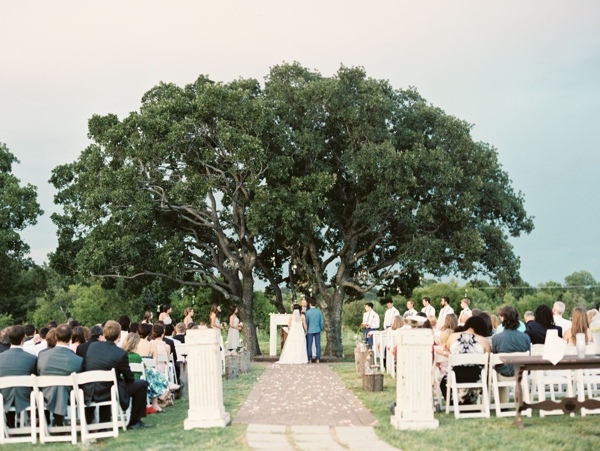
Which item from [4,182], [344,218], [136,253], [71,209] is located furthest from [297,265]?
[4,182]

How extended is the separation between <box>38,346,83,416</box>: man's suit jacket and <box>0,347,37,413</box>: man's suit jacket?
173 millimetres

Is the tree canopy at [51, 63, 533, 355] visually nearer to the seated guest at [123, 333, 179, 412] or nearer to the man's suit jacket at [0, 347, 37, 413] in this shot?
the seated guest at [123, 333, 179, 412]

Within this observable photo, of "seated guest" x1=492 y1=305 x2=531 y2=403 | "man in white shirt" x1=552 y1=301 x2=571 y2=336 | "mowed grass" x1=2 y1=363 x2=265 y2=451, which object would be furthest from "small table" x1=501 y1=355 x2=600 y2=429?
"man in white shirt" x1=552 y1=301 x2=571 y2=336

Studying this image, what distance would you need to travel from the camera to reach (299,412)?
1231 cm

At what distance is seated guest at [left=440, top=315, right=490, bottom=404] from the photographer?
1162 centimetres

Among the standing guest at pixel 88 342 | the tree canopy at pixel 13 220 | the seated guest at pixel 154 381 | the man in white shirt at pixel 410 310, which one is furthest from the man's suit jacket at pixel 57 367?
the tree canopy at pixel 13 220

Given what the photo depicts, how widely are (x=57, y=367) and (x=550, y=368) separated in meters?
6.41

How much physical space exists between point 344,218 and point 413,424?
2076 centimetres

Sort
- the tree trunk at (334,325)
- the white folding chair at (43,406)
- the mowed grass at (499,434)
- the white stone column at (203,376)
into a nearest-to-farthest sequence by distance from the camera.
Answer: the mowed grass at (499,434), the white folding chair at (43,406), the white stone column at (203,376), the tree trunk at (334,325)

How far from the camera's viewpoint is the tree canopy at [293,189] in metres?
27.8

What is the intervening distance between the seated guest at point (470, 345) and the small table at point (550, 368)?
110 centimetres

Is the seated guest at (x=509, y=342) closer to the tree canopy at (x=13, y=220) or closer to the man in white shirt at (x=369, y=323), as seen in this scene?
the man in white shirt at (x=369, y=323)

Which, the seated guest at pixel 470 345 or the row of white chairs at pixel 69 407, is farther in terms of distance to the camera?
the seated guest at pixel 470 345

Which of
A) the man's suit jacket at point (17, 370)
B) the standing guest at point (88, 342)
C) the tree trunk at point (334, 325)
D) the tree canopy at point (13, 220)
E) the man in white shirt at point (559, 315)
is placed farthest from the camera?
the tree canopy at point (13, 220)
